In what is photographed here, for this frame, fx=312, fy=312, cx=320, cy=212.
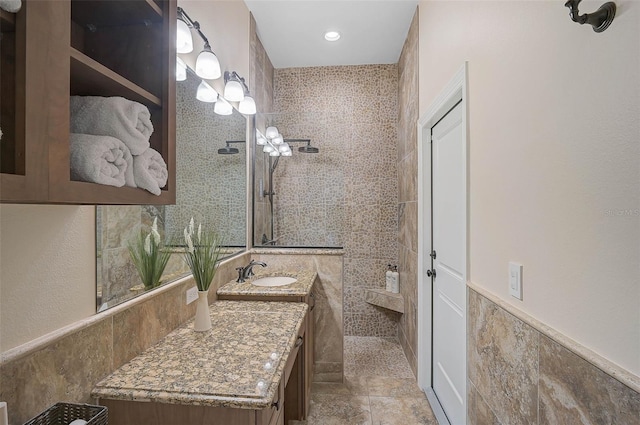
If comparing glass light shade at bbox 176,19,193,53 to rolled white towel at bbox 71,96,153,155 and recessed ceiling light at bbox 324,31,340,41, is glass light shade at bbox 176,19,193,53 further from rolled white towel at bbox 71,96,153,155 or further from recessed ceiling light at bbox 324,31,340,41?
recessed ceiling light at bbox 324,31,340,41

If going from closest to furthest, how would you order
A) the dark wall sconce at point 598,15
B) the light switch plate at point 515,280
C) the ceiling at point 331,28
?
the dark wall sconce at point 598,15
the light switch plate at point 515,280
the ceiling at point 331,28

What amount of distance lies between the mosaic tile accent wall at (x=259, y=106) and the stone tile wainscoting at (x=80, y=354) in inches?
56.1

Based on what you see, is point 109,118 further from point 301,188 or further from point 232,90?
point 301,188

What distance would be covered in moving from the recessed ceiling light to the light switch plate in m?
2.52

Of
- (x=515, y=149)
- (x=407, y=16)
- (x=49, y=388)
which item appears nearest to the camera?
(x=49, y=388)

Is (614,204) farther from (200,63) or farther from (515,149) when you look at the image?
Result: (200,63)

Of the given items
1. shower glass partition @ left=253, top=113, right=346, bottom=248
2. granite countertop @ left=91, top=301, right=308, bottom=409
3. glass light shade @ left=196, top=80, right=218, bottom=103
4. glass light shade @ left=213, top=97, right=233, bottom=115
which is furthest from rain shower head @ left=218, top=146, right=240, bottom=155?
granite countertop @ left=91, top=301, right=308, bottom=409

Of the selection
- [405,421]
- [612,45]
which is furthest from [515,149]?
[405,421]

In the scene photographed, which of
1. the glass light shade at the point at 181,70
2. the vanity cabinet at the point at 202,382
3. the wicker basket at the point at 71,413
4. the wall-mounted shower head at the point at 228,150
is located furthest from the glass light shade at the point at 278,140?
the wicker basket at the point at 71,413

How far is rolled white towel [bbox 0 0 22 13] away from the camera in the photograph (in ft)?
1.56

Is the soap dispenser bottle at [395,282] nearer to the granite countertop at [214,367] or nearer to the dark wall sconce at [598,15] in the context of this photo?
the granite countertop at [214,367]

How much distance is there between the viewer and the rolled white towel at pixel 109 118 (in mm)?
707

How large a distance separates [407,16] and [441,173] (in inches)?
57.3

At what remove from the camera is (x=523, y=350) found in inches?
40.7
